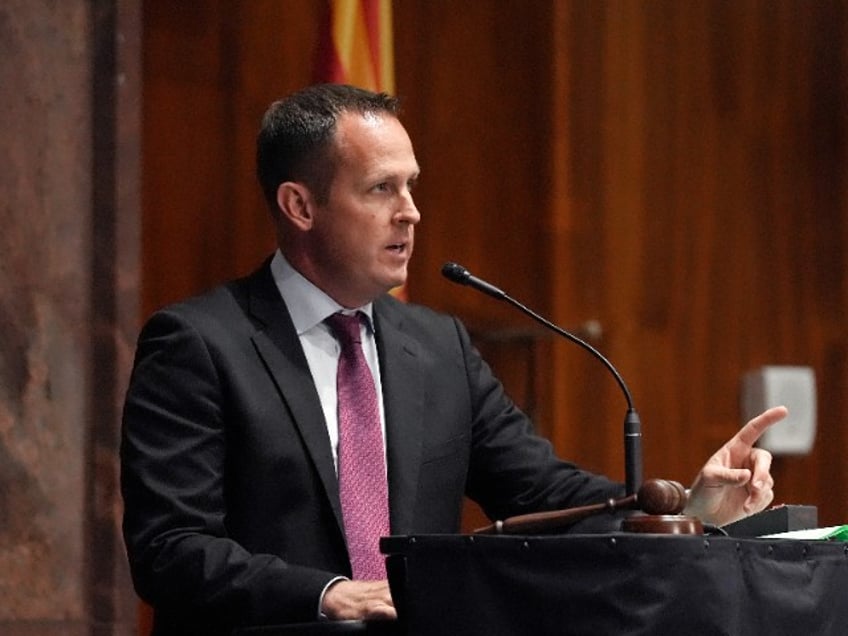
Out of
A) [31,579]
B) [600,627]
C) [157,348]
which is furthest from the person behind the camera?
[31,579]

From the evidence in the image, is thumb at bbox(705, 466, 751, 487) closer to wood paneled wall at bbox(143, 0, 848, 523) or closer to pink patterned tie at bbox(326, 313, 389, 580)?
pink patterned tie at bbox(326, 313, 389, 580)

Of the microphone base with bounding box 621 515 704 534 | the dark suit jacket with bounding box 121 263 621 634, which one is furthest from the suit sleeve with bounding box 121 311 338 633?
the microphone base with bounding box 621 515 704 534

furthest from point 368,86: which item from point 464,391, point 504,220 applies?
point 464,391

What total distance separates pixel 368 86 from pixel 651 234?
1.64 metres

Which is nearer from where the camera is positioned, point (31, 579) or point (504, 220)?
point (31, 579)

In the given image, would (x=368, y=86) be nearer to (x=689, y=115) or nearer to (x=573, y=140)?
(x=573, y=140)

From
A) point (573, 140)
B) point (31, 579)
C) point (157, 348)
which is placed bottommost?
point (31, 579)

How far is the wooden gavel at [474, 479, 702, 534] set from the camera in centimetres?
Answer: 247

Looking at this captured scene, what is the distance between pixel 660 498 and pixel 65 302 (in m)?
1.96

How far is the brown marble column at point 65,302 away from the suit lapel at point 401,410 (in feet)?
2.87

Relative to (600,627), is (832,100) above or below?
above

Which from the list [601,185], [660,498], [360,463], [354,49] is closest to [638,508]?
[660,498]

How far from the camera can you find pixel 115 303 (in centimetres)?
407

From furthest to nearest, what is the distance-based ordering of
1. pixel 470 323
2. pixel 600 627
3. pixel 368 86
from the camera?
1. pixel 470 323
2. pixel 368 86
3. pixel 600 627
